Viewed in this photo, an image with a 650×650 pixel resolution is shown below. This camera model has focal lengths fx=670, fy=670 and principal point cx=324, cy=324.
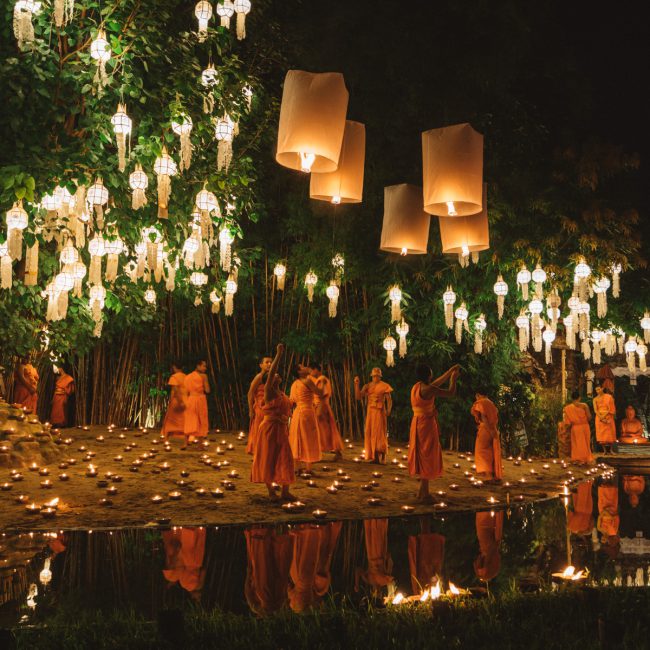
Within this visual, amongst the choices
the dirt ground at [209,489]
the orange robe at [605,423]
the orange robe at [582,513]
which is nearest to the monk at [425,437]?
the dirt ground at [209,489]

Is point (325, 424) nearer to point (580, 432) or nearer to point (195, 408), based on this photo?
point (195, 408)

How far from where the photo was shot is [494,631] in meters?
2.90

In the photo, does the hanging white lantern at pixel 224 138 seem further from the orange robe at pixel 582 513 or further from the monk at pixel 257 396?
the orange robe at pixel 582 513

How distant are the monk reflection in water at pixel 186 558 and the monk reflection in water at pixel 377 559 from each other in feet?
3.11

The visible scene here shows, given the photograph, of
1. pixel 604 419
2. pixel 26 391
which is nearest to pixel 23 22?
pixel 26 391

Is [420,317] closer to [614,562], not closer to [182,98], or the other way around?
[182,98]

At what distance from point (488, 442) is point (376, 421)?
1.69 m

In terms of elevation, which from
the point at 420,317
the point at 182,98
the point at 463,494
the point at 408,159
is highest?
the point at 408,159

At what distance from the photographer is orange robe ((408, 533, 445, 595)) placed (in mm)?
3982

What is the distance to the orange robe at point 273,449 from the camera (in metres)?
6.29

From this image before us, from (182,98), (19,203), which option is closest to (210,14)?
(182,98)

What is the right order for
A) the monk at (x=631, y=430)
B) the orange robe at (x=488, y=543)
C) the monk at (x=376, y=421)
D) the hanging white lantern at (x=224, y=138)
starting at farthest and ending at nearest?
the monk at (x=631, y=430)
the monk at (x=376, y=421)
the hanging white lantern at (x=224, y=138)
the orange robe at (x=488, y=543)

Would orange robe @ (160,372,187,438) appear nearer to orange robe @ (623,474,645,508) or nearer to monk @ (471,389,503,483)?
monk @ (471,389,503,483)

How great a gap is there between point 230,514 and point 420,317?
21.7 feet
